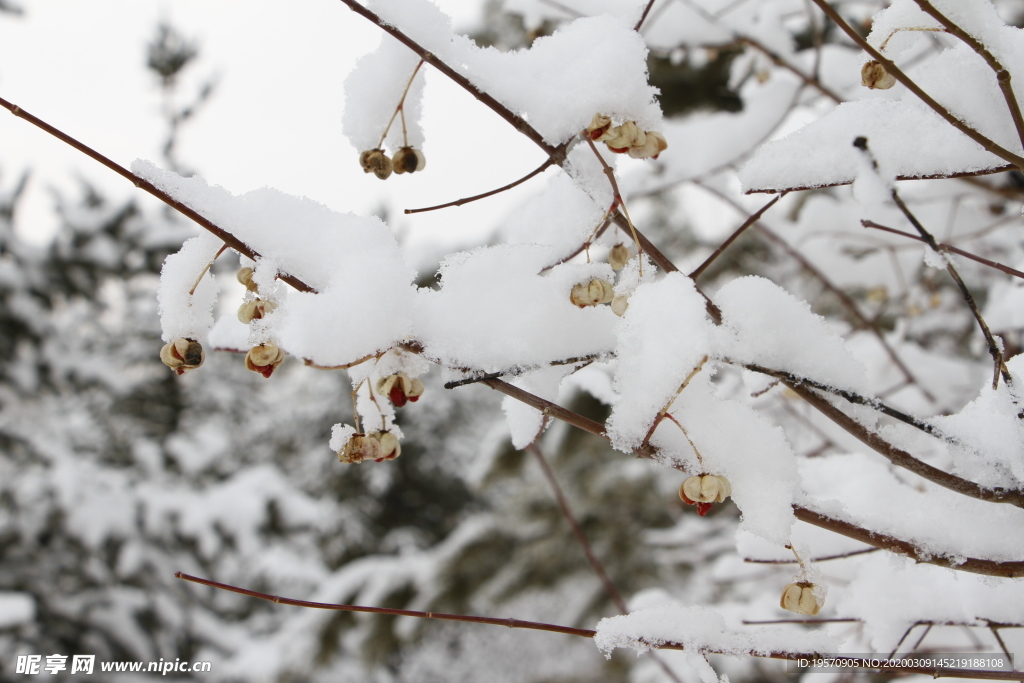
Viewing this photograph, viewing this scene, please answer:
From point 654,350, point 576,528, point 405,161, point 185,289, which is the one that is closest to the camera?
point 654,350

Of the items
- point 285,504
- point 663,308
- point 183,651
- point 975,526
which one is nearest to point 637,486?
point 285,504

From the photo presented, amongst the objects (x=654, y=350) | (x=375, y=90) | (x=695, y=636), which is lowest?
(x=695, y=636)

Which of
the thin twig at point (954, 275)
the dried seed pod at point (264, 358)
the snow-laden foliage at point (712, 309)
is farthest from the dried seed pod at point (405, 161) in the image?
the thin twig at point (954, 275)

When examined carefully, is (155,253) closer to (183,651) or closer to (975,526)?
(183,651)

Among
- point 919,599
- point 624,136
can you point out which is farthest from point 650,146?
point 919,599

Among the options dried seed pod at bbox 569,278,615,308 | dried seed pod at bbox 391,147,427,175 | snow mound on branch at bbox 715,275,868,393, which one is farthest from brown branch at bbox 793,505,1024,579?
dried seed pod at bbox 391,147,427,175

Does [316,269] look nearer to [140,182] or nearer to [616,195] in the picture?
[140,182]

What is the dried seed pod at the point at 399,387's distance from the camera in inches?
17.7

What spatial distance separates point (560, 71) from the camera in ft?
1.73

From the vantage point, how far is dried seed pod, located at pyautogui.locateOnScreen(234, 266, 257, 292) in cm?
46

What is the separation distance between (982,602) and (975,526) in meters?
0.11

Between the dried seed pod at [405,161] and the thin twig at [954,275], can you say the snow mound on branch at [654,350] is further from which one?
the dried seed pod at [405,161]

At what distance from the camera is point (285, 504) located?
11.2 ft

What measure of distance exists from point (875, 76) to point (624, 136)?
210 mm
